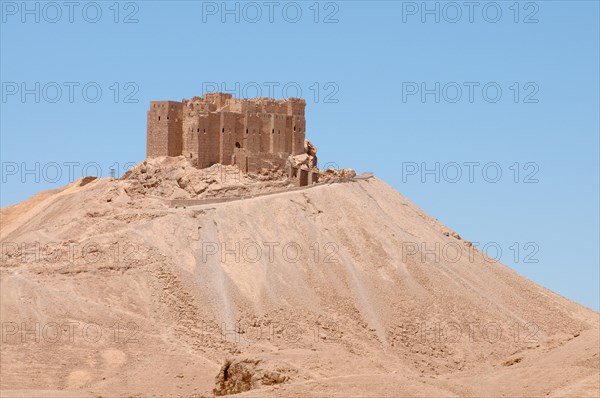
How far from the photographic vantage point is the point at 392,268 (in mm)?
67750

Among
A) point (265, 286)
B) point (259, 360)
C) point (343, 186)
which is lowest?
point (259, 360)

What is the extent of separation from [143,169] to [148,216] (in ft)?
26.3

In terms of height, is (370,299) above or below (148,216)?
below

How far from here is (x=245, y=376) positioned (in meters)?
46.2

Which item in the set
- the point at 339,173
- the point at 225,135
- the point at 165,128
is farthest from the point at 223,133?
the point at 339,173

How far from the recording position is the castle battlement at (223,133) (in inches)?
2948

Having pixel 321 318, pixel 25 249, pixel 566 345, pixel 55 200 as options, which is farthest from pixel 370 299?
pixel 55 200

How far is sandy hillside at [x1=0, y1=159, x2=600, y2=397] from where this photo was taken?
180ft

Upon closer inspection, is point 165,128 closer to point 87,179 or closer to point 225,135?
point 225,135

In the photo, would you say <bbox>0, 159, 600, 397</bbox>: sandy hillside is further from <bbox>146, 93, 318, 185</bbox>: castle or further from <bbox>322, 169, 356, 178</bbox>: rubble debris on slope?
<bbox>322, 169, 356, 178</bbox>: rubble debris on slope

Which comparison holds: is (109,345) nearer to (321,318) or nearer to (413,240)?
(321,318)

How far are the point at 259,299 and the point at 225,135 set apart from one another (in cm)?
1451

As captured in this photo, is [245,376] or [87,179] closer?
[245,376]

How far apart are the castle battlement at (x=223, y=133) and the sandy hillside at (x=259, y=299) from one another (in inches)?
41.8
